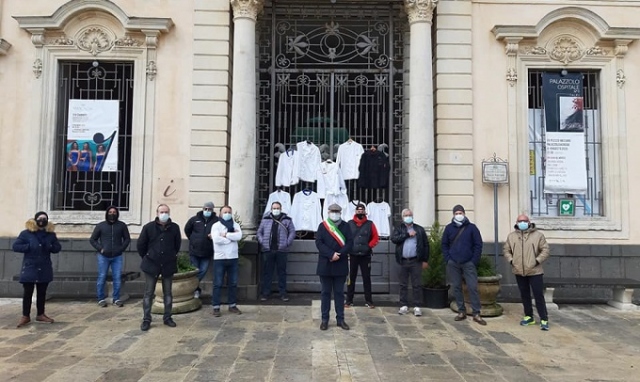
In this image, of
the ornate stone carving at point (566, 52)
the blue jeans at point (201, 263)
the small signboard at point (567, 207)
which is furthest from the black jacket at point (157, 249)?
the ornate stone carving at point (566, 52)

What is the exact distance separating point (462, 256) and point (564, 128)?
449 cm

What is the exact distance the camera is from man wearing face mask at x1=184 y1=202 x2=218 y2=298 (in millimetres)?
8742

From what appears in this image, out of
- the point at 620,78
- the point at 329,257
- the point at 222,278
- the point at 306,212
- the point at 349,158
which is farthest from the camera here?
the point at 349,158

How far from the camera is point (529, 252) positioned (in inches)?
301

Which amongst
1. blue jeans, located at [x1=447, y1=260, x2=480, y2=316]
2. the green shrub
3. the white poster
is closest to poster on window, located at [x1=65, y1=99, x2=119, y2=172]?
the green shrub

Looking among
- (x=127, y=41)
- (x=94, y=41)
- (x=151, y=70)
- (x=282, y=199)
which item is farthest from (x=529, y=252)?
(x=94, y=41)

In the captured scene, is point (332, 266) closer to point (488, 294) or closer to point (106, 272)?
point (488, 294)

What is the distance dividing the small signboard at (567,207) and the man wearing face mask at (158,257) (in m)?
7.98

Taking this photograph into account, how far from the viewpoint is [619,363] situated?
5.87m

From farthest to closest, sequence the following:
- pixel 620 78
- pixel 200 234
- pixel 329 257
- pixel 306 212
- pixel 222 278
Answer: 1. pixel 306 212
2. pixel 620 78
3. pixel 200 234
4. pixel 222 278
5. pixel 329 257

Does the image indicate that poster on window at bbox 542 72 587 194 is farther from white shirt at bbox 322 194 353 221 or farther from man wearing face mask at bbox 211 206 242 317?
man wearing face mask at bbox 211 206 242 317

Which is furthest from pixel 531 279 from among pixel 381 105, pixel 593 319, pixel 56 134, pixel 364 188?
pixel 56 134

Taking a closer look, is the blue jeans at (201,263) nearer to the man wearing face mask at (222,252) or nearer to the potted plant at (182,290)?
the potted plant at (182,290)

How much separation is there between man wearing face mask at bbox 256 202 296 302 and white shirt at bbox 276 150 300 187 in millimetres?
917
